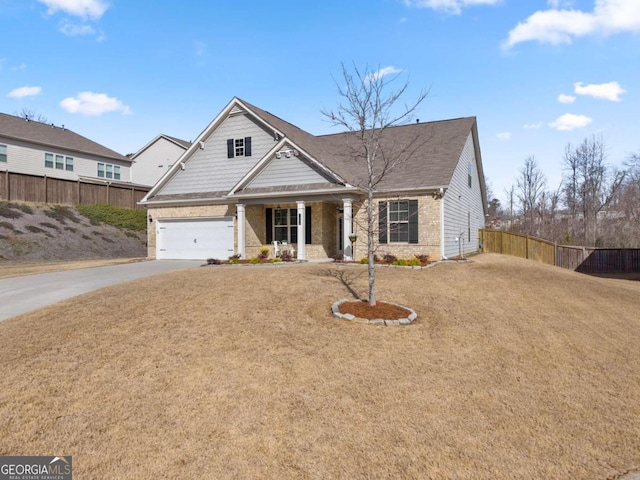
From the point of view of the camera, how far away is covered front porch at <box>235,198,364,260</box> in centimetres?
1881

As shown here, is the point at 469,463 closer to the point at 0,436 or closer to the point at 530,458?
the point at 530,458

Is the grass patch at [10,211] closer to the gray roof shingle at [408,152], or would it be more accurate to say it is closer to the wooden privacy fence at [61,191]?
the wooden privacy fence at [61,191]

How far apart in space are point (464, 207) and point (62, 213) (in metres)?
26.3

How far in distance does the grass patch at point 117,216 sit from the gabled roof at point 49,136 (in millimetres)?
8966

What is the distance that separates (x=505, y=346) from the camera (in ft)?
24.4

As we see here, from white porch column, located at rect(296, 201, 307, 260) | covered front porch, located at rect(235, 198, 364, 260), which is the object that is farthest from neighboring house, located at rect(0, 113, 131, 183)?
white porch column, located at rect(296, 201, 307, 260)

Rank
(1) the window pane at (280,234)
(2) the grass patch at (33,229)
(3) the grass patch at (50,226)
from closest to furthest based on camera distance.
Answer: (1) the window pane at (280,234) < (2) the grass patch at (33,229) < (3) the grass patch at (50,226)

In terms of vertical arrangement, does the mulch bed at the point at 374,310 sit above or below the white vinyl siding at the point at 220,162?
below

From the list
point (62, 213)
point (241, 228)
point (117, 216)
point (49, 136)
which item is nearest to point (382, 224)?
point (241, 228)

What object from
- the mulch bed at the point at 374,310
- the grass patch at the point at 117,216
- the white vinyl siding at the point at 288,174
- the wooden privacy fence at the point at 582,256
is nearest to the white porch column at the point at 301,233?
the white vinyl siding at the point at 288,174

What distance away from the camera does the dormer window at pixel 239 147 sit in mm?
20723

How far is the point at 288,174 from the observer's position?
18672 mm

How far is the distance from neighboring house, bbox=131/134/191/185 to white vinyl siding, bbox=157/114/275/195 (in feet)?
60.1

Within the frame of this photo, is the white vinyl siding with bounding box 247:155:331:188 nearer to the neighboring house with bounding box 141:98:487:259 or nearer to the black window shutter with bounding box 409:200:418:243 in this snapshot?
the neighboring house with bounding box 141:98:487:259
